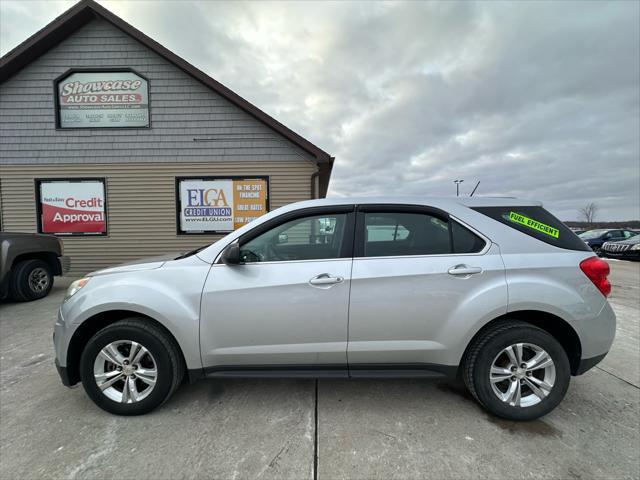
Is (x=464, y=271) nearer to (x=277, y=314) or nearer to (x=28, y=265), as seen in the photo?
(x=277, y=314)

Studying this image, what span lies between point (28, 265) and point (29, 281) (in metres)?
0.29

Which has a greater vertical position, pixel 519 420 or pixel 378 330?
pixel 378 330

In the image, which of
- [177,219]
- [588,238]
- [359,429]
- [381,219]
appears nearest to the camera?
[359,429]

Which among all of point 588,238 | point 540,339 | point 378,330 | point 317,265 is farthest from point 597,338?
point 588,238

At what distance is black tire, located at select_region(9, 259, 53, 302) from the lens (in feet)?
16.2

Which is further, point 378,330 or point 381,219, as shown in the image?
point 381,219

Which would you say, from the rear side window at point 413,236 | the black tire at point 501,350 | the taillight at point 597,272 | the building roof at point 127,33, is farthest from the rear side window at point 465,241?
the building roof at point 127,33

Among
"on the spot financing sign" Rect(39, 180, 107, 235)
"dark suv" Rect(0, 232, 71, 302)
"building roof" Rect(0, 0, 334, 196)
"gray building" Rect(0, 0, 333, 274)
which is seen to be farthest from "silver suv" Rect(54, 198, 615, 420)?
"on the spot financing sign" Rect(39, 180, 107, 235)

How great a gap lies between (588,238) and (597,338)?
19.1 metres

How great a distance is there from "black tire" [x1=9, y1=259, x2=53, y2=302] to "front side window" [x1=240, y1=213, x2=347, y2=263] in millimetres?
5423

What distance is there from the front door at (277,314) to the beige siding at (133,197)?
5.49m

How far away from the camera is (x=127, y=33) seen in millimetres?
7242

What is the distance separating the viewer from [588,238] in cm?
1594

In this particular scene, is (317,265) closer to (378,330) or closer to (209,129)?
(378,330)
